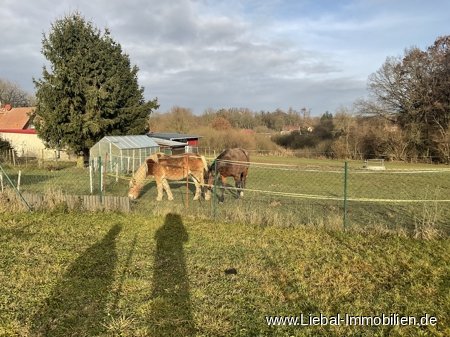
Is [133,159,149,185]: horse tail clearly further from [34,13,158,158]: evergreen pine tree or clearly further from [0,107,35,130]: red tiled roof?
[0,107,35,130]: red tiled roof

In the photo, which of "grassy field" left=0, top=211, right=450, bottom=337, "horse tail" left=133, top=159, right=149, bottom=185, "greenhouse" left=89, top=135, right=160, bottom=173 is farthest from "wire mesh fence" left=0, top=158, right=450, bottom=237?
"greenhouse" left=89, top=135, right=160, bottom=173

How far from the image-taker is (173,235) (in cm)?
755

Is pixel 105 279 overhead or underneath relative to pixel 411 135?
underneath

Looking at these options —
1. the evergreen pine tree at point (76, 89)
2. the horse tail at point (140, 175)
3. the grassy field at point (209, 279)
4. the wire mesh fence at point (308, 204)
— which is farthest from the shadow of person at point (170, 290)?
the evergreen pine tree at point (76, 89)

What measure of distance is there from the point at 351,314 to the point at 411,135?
39.9m

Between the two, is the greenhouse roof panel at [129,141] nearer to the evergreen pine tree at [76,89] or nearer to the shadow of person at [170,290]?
the evergreen pine tree at [76,89]

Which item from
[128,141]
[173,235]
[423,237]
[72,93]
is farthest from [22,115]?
[423,237]

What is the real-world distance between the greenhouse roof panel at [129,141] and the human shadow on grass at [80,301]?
18212mm

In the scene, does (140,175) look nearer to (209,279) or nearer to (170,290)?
(209,279)

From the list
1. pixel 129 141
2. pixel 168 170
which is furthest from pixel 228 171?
pixel 129 141

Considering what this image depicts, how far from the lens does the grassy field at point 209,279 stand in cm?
393

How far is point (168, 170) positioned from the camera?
13180 millimetres

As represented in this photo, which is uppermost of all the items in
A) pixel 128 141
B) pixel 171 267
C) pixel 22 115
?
pixel 22 115

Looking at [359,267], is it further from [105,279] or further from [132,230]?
[132,230]
